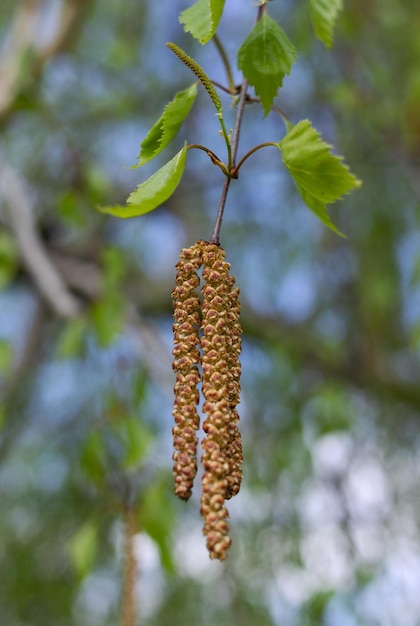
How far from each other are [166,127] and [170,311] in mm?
2970

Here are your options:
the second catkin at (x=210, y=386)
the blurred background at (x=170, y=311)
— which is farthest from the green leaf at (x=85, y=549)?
the second catkin at (x=210, y=386)

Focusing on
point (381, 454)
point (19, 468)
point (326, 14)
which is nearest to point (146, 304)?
point (19, 468)

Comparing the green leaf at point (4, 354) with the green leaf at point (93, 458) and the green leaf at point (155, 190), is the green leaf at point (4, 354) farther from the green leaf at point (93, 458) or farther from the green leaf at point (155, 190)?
the green leaf at point (155, 190)

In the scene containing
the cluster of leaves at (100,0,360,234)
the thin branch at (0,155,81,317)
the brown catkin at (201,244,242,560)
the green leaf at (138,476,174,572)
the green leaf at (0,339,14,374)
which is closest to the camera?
the brown catkin at (201,244,242,560)

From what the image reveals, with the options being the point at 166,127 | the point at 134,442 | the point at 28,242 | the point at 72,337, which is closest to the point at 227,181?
the point at 166,127

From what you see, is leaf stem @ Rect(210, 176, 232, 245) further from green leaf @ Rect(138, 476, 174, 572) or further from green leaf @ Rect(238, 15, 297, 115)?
green leaf @ Rect(138, 476, 174, 572)

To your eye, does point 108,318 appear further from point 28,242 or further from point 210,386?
point 210,386

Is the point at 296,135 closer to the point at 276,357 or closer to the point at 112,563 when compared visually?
the point at 276,357

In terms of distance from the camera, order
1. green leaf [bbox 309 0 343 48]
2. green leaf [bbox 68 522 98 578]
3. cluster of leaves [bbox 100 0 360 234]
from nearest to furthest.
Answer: cluster of leaves [bbox 100 0 360 234] < green leaf [bbox 309 0 343 48] < green leaf [bbox 68 522 98 578]

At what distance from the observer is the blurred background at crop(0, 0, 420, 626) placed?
8.90ft

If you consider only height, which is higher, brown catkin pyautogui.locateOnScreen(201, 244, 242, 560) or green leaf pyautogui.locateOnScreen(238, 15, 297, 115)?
green leaf pyautogui.locateOnScreen(238, 15, 297, 115)

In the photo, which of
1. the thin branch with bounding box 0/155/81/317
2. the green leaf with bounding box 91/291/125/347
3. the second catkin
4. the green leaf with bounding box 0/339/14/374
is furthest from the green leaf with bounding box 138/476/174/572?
the second catkin

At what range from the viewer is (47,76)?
3.78 metres

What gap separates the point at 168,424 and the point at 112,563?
0.67m
